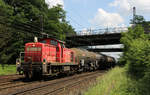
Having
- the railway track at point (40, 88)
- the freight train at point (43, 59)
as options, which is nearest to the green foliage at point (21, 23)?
the freight train at point (43, 59)

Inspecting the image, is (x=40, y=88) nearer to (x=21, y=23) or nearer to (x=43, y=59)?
(x=43, y=59)

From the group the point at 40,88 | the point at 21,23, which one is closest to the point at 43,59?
the point at 40,88

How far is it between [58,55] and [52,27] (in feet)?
56.5

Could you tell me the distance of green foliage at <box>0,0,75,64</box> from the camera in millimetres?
25562

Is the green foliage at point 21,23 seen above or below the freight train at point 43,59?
above

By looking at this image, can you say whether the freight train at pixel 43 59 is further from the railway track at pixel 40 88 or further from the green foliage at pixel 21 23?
the green foliage at pixel 21 23

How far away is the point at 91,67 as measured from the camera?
27656 millimetres

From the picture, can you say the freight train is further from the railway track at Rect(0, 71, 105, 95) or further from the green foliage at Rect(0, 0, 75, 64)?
the green foliage at Rect(0, 0, 75, 64)

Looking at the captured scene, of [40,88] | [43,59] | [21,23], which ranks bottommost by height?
[40,88]

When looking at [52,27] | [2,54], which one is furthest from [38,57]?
[52,27]

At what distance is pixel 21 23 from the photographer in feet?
92.4

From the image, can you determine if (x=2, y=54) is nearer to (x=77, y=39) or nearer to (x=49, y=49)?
(x=49, y=49)

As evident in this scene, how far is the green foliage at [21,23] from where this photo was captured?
83.9 ft

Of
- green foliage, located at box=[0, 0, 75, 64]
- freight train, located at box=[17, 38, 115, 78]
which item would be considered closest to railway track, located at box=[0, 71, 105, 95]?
freight train, located at box=[17, 38, 115, 78]
